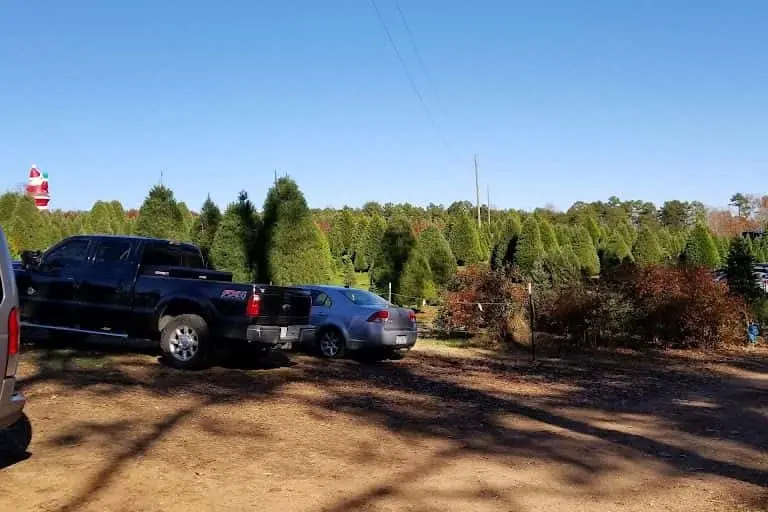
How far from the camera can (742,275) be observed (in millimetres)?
20281

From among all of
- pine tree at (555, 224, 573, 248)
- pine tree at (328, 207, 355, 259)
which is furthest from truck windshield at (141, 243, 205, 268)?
pine tree at (328, 207, 355, 259)

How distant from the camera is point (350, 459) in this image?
673cm

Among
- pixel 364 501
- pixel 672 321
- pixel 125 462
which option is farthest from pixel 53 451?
pixel 672 321

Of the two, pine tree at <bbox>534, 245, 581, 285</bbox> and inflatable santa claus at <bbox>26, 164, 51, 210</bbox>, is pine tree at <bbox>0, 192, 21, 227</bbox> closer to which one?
inflatable santa claus at <bbox>26, 164, 51, 210</bbox>

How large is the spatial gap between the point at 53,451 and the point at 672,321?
14.2 meters

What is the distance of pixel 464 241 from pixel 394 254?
1067cm

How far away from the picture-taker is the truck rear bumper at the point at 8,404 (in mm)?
5180

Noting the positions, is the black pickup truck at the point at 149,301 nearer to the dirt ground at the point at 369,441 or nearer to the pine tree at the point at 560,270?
the dirt ground at the point at 369,441

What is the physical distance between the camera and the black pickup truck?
35.7ft

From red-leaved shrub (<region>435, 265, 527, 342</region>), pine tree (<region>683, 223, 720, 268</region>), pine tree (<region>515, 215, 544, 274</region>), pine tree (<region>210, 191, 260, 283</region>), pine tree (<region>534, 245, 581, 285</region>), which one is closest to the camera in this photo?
red-leaved shrub (<region>435, 265, 527, 342</region>)

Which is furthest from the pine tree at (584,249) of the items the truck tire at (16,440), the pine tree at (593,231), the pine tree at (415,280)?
the truck tire at (16,440)

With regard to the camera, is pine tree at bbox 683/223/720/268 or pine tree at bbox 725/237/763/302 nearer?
pine tree at bbox 725/237/763/302

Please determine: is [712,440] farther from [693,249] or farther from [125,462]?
[693,249]

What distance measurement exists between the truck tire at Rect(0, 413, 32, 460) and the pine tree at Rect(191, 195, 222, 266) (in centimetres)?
2005
